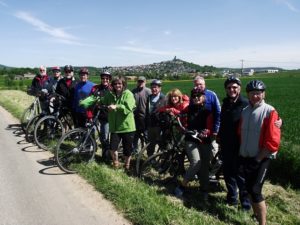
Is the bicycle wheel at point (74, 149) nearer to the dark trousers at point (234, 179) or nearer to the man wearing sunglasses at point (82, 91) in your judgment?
the man wearing sunglasses at point (82, 91)

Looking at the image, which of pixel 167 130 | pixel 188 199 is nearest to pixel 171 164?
pixel 167 130

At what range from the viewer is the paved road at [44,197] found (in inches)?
185

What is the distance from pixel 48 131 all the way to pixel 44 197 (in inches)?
156

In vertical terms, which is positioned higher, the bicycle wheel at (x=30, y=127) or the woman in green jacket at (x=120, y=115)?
the woman in green jacket at (x=120, y=115)

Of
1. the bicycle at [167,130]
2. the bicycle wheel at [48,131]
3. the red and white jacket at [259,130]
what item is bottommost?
the bicycle wheel at [48,131]

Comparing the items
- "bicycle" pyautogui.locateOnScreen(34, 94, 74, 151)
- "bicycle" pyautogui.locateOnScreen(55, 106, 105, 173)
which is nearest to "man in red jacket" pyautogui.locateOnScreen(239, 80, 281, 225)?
"bicycle" pyautogui.locateOnScreen(55, 106, 105, 173)

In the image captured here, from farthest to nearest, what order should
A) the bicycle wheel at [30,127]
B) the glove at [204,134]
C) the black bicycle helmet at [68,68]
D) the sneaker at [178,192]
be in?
the bicycle wheel at [30,127] < the black bicycle helmet at [68,68] < the sneaker at [178,192] < the glove at [204,134]

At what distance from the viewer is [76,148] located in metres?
7.04

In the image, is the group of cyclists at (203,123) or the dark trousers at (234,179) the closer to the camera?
the group of cyclists at (203,123)

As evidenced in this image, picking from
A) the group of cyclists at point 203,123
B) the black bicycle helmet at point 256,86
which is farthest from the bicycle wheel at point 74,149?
the black bicycle helmet at point 256,86

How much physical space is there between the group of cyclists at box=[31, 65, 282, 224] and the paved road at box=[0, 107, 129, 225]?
134 centimetres

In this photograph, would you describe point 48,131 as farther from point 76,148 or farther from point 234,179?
point 234,179

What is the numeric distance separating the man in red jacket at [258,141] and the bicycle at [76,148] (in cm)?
358

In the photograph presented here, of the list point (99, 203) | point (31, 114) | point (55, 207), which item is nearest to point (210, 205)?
point (99, 203)
